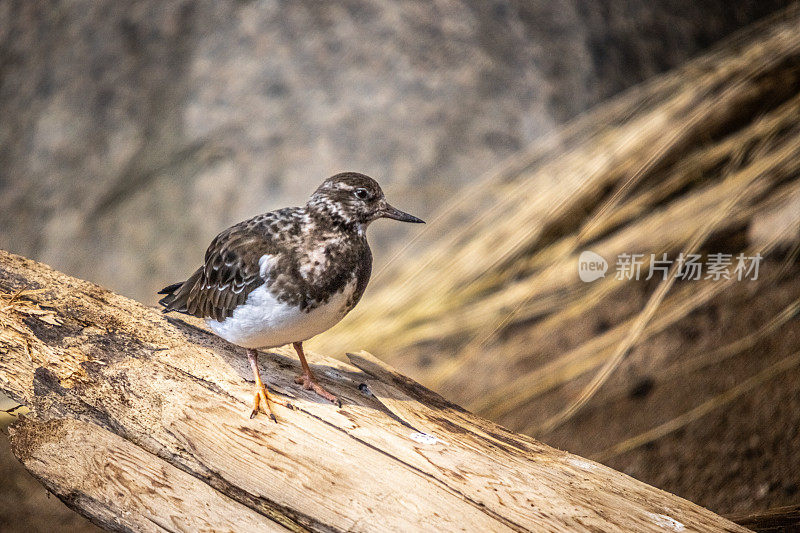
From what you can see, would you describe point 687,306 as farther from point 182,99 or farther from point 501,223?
point 182,99

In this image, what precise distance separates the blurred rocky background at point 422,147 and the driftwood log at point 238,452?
5.80ft

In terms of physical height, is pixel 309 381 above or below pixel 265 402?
above

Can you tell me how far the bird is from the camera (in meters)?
3.00

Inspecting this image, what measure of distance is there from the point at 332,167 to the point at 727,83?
313 cm

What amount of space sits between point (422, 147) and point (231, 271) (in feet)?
8.80

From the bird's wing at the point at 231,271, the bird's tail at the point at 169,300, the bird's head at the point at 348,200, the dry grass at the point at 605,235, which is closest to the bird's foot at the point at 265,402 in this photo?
the bird's wing at the point at 231,271

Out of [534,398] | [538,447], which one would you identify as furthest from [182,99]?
[538,447]

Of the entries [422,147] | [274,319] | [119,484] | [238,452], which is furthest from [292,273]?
[422,147]

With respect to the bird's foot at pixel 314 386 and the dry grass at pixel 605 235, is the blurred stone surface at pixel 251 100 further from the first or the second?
the bird's foot at pixel 314 386

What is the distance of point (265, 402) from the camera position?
305 centimetres

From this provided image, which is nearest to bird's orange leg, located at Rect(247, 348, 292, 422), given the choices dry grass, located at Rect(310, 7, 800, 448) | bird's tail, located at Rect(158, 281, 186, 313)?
bird's tail, located at Rect(158, 281, 186, 313)

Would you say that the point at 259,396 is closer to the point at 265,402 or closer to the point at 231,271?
the point at 265,402

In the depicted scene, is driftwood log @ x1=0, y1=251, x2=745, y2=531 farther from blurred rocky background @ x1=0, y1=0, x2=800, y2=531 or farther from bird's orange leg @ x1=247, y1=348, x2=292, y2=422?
blurred rocky background @ x1=0, y1=0, x2=800, y2=531

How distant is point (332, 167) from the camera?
555 cm
